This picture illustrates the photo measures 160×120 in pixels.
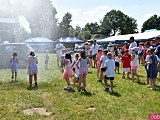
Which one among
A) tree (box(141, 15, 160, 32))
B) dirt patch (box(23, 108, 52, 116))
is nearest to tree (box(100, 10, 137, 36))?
tree (box(141, 15, 160, 32))

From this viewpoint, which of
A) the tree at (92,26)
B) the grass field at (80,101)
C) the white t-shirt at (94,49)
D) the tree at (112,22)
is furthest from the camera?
the tree at (92,26)

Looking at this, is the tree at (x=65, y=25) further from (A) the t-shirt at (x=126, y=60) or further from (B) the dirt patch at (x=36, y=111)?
(B) the dirt patch at (x=36, y=111)

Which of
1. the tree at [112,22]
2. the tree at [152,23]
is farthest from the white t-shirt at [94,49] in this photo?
the tree at [112,22]

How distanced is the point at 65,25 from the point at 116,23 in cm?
4163

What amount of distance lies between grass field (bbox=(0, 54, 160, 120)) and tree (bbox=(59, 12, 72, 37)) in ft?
188

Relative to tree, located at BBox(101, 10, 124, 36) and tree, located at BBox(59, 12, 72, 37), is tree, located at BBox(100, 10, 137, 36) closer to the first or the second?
tree, located at BBox(101, 10, 124, 36)

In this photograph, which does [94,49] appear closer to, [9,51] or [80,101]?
[9,51]

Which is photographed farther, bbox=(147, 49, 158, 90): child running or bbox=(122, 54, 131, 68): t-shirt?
bbox=(122, 54, 131, 68): t-shirt

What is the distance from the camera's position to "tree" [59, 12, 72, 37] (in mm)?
69088

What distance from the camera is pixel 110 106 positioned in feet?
26.8

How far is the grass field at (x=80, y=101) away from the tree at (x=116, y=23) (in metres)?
88.7

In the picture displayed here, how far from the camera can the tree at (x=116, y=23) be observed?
9906 cm

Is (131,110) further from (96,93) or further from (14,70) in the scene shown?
(14,70)

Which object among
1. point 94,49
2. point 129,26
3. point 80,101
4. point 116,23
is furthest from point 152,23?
point 80,101
